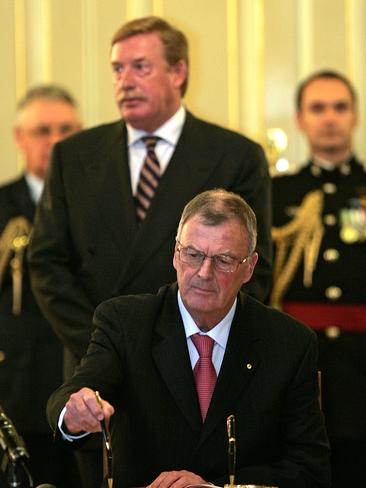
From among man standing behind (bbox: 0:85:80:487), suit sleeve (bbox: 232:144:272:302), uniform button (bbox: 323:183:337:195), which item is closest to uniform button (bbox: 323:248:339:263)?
uniform button (bbox: 323:183:337:195)

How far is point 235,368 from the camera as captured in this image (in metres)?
3.19

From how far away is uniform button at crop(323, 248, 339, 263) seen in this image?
4.96m

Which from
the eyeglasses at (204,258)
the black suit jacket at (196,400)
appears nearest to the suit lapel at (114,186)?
the black suit jacket at (196,400)

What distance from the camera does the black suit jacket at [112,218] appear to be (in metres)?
3.97

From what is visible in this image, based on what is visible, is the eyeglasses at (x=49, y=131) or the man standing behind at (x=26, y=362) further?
the eyeglasses at (x=49, y=131)

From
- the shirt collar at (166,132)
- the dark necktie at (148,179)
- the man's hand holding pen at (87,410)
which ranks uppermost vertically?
the shirt collar at (166,132)

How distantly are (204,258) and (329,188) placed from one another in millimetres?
2052

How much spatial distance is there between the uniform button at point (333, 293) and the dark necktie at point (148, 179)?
1.05 meters

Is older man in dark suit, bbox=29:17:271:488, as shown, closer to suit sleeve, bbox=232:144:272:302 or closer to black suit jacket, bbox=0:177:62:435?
suit sleeve, bbox=232:144:272:302

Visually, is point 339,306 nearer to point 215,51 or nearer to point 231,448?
point 215,51

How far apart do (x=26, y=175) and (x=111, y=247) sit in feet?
3.37

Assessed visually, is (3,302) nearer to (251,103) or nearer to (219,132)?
(219,132)

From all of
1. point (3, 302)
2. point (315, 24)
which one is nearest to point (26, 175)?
point (3, 302)

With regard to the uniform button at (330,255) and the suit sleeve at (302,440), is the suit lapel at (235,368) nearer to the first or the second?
the suit sleeve at (302,440)
